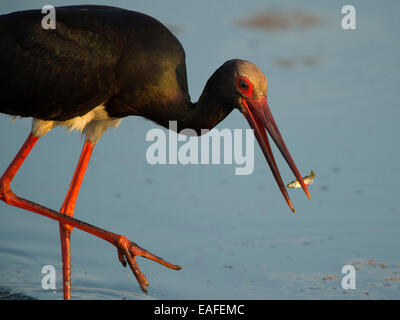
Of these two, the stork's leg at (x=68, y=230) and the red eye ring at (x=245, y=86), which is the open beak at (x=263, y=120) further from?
the stork's leg at (x=68, y=230)

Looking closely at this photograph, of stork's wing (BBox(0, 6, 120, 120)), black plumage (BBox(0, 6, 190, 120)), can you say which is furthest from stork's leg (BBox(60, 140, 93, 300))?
stork's wing (BBox(0, 6, 120, 120))

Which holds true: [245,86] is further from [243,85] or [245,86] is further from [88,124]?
[88,124]

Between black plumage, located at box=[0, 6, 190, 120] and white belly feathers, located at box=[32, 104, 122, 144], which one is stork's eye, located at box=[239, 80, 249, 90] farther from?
white belly feathers, located at box=[32, 104, 122, 144]

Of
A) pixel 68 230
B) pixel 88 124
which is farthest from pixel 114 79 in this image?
pixel 68 230

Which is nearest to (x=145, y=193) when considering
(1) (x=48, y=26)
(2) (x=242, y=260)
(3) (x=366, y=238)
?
(2) (x=242, y=260)

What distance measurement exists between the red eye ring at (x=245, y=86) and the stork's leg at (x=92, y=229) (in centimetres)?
154

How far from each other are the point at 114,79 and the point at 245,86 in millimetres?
1119

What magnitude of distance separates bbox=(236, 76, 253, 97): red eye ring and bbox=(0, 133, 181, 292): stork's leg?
154cm

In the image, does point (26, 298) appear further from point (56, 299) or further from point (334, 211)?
point (334, 211)

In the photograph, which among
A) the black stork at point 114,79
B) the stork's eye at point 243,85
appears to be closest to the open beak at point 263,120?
the black stork at point 114,79

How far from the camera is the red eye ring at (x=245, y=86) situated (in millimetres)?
7473

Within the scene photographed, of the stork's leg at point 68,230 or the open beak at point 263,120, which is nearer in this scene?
the open beak at point 263,120

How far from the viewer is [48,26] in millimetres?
7695
